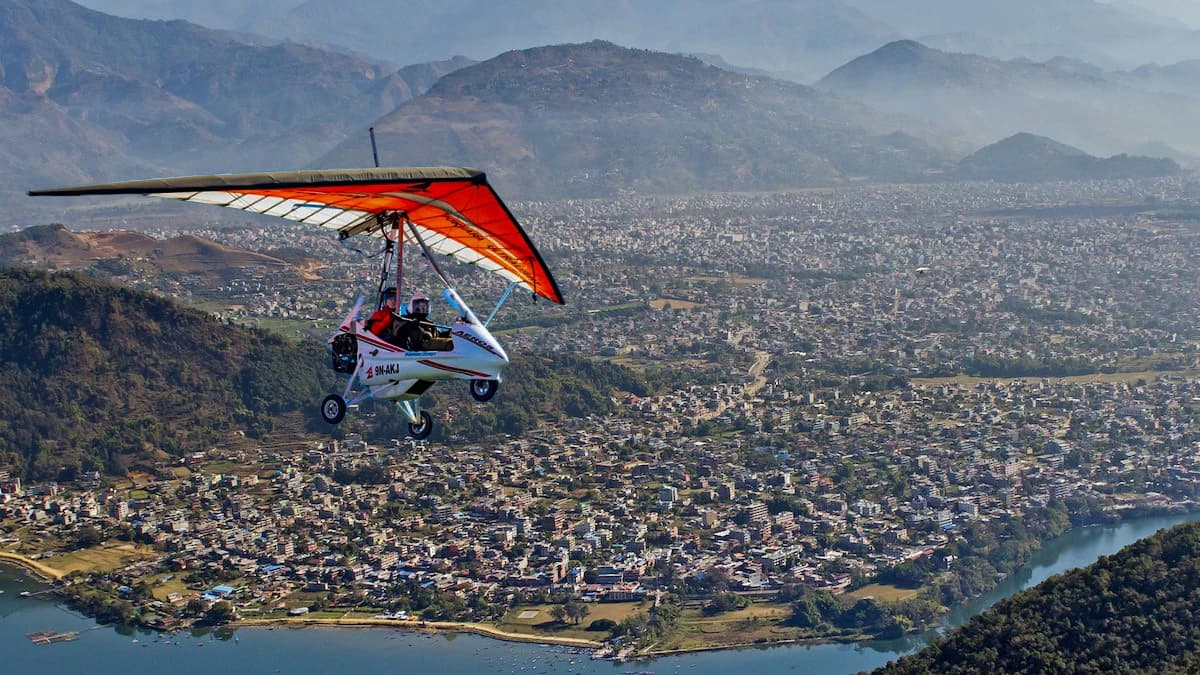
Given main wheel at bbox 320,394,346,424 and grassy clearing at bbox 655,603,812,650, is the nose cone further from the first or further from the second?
grassy clearing at bbox 655,603,812,650

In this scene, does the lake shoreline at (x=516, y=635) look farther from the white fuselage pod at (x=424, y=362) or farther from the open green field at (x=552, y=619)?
the white fuselage pod at (x=424, y=362)

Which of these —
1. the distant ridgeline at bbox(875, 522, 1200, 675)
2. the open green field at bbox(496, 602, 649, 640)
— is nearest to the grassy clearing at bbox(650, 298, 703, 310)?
the open green field at bbox(496, 602, 649, 640)

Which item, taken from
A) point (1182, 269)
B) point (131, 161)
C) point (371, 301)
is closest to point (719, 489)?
point (371, 301)

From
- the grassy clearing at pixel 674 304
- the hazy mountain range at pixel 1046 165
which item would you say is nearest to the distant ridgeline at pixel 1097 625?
the grassy clearing at pixel 674 304

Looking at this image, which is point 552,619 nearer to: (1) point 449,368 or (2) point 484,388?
(2) point 484,388

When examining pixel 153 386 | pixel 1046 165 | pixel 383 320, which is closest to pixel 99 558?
pixel 153 386

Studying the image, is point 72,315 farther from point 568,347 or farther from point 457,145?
point 457,145

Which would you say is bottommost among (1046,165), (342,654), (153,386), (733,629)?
(342,654)
